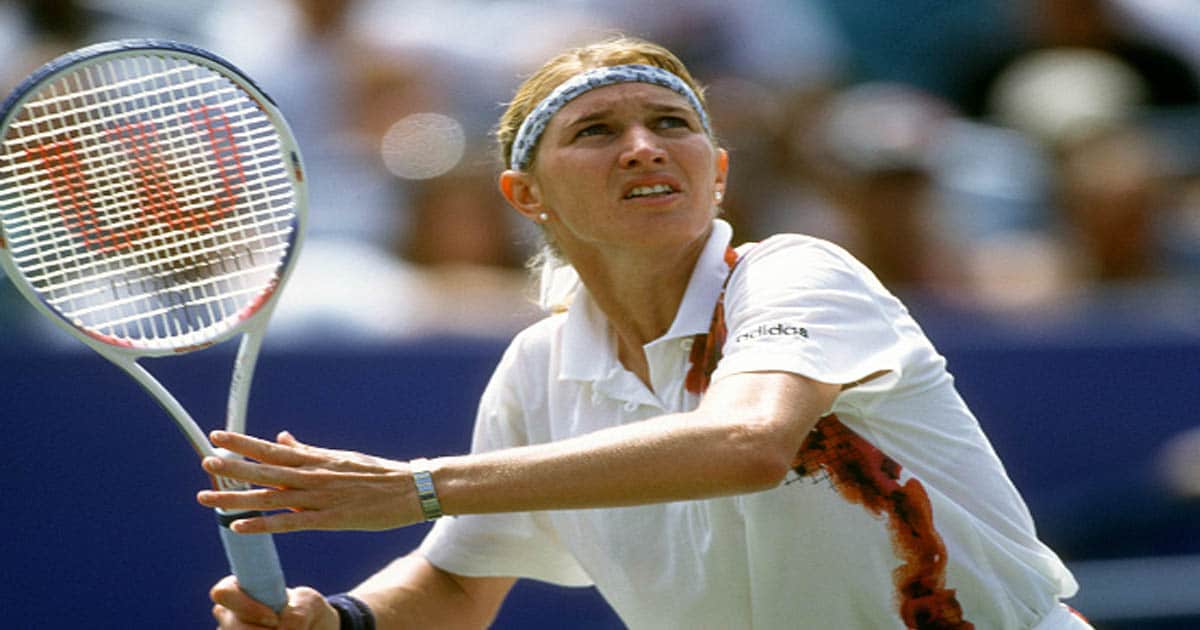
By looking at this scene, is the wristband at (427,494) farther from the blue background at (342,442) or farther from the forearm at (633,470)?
the blue background at (342,442)

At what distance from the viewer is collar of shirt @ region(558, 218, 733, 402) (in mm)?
3221

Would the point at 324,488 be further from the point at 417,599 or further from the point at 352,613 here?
the point at 417,599

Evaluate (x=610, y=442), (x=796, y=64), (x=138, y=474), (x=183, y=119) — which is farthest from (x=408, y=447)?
(x=610, y=442)

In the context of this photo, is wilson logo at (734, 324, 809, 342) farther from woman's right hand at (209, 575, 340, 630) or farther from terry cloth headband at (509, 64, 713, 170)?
woman's right hand at (209, 575, 340, 630)

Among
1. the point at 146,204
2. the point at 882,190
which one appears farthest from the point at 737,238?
the point at 146,204

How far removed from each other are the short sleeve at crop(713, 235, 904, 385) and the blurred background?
223 cm

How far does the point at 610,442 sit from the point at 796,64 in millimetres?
4258

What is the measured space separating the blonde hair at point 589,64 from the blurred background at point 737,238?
1720 mm

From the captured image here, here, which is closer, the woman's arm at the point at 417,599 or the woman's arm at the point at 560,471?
the woman's arm at the point at 560,471

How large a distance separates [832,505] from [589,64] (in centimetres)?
94

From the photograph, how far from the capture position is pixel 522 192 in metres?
3.56

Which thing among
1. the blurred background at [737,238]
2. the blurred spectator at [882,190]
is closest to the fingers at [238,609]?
the blurred background at [737,238]

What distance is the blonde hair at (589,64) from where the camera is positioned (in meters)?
3.42

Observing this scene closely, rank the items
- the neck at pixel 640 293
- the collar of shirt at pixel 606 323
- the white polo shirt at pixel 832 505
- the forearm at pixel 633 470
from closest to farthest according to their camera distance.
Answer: the forearm at pixel 633 470, the white polo shirt at pixel 832 505, the collar of shirt at pixel 606 323, the neck at pixel 640 293
